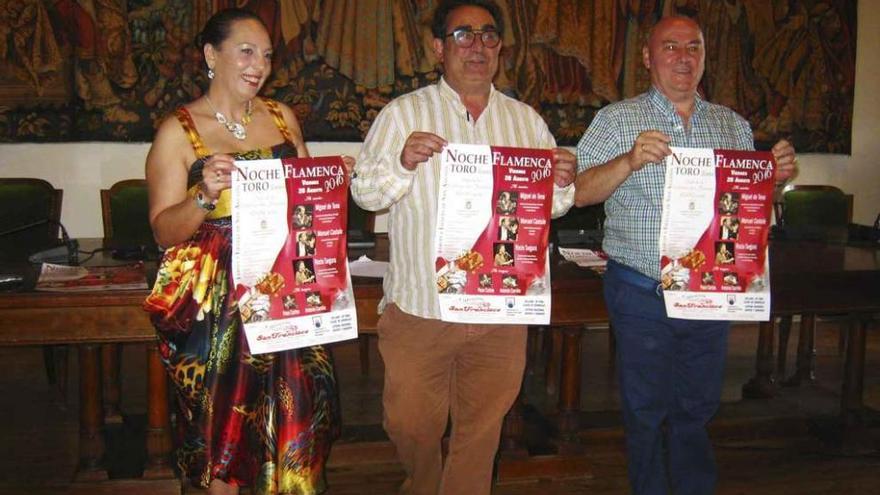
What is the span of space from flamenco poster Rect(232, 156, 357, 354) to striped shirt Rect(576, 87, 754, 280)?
31.0 inches

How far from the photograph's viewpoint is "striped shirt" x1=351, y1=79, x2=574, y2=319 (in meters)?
2.22

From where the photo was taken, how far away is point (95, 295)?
2604 millimetres

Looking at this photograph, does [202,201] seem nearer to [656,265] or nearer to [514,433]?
[656,265]

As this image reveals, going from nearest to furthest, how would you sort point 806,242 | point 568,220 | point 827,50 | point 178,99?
1. point 806,242
2. point 568,220
3. point 178,99
4. point 827,50

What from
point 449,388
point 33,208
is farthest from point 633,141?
point 33,208

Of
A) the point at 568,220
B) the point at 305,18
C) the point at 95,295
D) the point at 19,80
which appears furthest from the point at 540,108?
the point at 95,295

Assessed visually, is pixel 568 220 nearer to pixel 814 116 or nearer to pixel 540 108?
pixel 540 108

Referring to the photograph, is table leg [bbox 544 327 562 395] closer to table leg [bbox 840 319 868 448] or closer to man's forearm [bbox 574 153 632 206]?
table leg [bbox 840 319 868 448]

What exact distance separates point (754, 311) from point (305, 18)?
3563mm

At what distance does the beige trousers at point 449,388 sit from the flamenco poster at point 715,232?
0.47 meters

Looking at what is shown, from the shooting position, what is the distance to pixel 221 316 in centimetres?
203

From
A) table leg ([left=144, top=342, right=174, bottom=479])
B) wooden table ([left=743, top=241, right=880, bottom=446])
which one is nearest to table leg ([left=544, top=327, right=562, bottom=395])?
wooden table ([left=743, top=241, right=880, bottom=446])

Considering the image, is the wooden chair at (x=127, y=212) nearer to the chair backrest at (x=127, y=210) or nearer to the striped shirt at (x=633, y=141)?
the chair backrest at (x=127, y=210)

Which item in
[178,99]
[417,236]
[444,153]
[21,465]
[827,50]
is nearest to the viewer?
[444,153]
